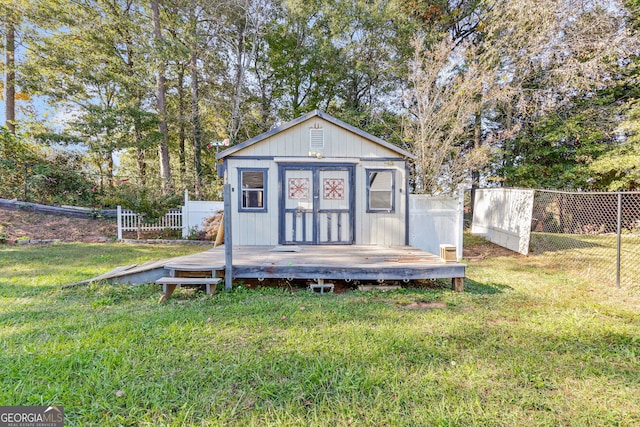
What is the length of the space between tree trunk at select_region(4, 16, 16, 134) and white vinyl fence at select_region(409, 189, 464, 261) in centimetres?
1769

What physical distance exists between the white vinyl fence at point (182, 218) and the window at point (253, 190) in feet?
11.3

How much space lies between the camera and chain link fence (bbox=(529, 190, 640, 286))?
528 centimetres

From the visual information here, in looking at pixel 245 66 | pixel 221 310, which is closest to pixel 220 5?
pixel 245 66

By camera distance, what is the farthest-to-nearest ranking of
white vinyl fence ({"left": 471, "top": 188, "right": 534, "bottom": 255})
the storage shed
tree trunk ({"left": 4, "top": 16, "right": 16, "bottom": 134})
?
tree trunk ({"left": 4, "top": 16, "right": 16, "bottom": 134}) < white vinyl fence ({"left": 471, "top": 188, "right": 534, "bottom": 255}) < the storage shed

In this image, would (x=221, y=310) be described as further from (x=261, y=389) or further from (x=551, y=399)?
(x=551, y=399)

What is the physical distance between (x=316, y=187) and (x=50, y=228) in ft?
31.3

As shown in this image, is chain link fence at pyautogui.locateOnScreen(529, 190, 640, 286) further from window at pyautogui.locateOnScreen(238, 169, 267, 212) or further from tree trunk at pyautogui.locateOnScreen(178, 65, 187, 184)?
tree trunk at pyautogui.locateOnScreen(178, 65, 187, 184)

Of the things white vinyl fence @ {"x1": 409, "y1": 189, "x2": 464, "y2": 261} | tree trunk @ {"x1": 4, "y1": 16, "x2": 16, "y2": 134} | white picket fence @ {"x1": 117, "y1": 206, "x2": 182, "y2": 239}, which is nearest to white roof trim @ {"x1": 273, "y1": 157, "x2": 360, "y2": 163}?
white vinyl fence @ {"x1": 409, "y1": 189, "x2": 464, "y2": 261}

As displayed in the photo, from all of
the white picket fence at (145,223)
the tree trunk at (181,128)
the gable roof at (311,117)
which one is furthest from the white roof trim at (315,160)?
the tree trunk at (181,128)

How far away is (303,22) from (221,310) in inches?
584

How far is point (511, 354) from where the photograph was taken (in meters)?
2.46

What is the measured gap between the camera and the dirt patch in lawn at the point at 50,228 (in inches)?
341

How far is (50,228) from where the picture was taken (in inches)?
365

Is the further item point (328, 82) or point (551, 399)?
point (328, 82)
